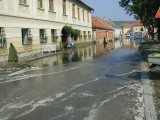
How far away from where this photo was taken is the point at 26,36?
Result: 27.1m

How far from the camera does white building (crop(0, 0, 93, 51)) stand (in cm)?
2295

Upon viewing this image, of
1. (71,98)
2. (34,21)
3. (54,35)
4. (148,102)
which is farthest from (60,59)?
(148,102)

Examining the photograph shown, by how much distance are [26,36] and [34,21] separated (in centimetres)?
225

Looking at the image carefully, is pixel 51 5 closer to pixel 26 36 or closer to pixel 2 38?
pixel 26 36

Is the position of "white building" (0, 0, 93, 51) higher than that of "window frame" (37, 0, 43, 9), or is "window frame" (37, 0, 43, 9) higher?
"window frame" (37, 0, 43, 9)

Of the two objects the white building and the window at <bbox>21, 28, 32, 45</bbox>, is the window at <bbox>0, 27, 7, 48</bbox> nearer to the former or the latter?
the white building

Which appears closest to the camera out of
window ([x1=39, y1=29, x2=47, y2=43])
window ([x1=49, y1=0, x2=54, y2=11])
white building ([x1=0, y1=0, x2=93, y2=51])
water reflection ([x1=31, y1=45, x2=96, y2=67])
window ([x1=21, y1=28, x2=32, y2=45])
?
water reflection ([x1=31, y1=45, x2=96, y2=67])

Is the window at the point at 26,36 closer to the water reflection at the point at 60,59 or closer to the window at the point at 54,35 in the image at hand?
the water reflection at the point at 60,59

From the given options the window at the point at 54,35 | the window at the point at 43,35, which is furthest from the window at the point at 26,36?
the window at the point at 54,35

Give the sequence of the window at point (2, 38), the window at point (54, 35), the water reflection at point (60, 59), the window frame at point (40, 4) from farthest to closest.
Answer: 1. the window at point (54, 35)
2. the window frame at point (40, 4)
3. the window at point (2, 38)
4. the water reflection at point (60, 59)

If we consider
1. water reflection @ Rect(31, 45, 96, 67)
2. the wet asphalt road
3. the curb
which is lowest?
water reflection @ Rect(31, 45, 96, 67)

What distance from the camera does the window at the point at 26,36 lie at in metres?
26.6

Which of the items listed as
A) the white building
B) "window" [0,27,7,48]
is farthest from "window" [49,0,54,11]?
"window" [0,27,7,48]

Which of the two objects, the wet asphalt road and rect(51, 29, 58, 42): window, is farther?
rect(51, 29, 58, 42): window
